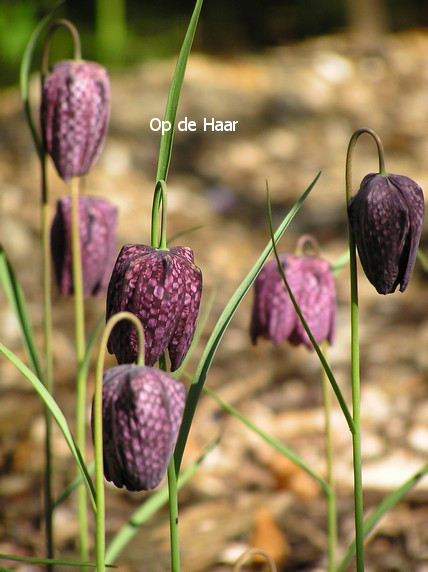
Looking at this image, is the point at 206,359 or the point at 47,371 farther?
the point at 47,371

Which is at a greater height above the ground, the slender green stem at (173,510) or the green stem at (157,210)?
the green stem at (157,210)

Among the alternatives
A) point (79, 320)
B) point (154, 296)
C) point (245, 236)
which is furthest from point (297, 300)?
point (245, 236)

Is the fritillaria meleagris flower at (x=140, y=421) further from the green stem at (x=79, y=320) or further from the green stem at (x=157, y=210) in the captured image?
the green stem at (x=79, y=320)

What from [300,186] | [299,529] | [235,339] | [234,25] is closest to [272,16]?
[234,25]

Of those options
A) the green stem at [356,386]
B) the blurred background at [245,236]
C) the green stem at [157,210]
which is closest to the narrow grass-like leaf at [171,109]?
the green stem at [157,210]

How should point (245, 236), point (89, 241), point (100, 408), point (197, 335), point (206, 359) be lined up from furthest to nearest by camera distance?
point (245, 236), point (89, 241), point (197, 335), point (206, 359), point (100, 408)

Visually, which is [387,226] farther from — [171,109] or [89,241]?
[89,241]

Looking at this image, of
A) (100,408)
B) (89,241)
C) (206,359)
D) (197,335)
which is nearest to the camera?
(100,408)
